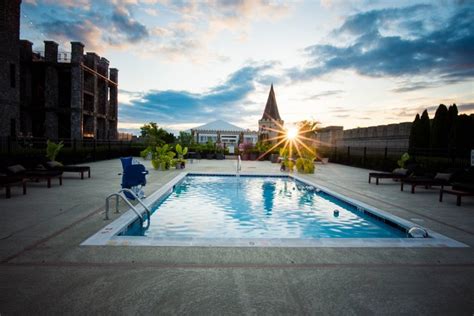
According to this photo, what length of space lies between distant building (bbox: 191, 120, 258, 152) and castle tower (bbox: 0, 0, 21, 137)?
1889 cm

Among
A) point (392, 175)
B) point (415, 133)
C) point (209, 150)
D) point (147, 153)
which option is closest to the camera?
point (392, 175)

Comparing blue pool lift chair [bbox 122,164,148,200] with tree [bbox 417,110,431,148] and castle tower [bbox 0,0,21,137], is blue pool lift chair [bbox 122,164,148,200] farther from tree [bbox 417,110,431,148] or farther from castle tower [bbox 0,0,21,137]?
castle tower [bbox 0,0,21,137]

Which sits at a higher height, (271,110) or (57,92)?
(271,110)

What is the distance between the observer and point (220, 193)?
35.0 ft

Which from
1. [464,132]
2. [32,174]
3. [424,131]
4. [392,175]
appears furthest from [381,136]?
[32,174]

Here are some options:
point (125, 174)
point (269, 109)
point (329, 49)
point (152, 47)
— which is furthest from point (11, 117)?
point (269, 109)

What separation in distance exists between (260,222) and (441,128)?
15008 millimetres

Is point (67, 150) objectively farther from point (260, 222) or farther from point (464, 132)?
point (464, 132)

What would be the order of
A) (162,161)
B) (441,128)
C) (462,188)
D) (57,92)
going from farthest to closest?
(57,92) < (441,128) < (162,161) < (462,188)

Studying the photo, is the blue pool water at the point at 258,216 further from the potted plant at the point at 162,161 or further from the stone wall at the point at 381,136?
the stone wall at the point at 381,136

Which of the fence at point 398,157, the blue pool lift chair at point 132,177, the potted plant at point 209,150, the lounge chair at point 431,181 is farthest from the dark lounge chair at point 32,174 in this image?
the potted plant at point 209,150

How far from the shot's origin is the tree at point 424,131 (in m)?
18.0

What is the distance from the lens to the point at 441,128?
16.7 metres

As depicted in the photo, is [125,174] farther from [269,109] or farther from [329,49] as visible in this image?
[269,109]
